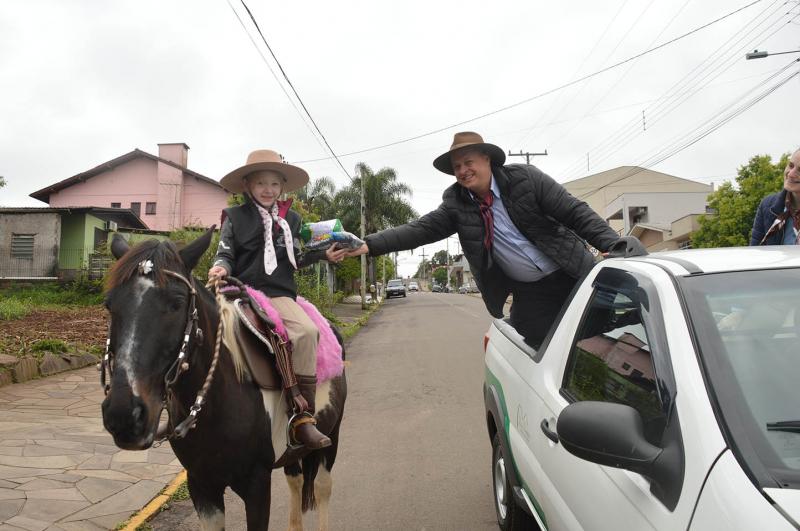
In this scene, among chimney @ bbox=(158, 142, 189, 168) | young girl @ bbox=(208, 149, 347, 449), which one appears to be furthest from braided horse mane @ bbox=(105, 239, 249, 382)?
chimney @ bbox=(158, 142, 189, 168)

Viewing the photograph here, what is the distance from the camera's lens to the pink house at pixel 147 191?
101ft

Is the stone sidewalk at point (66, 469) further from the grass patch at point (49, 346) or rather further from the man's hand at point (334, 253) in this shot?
the man's hand at point (334, 253)

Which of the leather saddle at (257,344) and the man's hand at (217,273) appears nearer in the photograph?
the leather saddle at (257,344)

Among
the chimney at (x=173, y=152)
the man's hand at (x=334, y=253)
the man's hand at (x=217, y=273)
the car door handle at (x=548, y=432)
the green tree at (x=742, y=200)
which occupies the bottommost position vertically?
the car door handle at (x=548, y=432)

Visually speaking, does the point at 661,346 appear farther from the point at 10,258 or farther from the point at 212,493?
the point at 10,258

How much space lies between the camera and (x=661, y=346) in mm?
1665

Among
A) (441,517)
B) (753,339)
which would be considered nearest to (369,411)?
(441,517)

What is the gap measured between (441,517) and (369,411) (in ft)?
10.6

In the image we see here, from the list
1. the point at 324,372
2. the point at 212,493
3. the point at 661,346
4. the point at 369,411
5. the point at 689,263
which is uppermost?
the point at 689,263

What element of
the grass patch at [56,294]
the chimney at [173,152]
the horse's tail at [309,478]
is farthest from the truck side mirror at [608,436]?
the chimney at [173,152]

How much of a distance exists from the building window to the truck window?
869 inches

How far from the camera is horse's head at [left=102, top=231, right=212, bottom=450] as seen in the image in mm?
1877

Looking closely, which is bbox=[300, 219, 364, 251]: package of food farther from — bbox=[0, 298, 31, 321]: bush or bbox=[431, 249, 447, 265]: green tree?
bbox=[431, 249, 447, 265]: green tree

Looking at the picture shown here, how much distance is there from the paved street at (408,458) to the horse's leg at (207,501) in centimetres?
129
